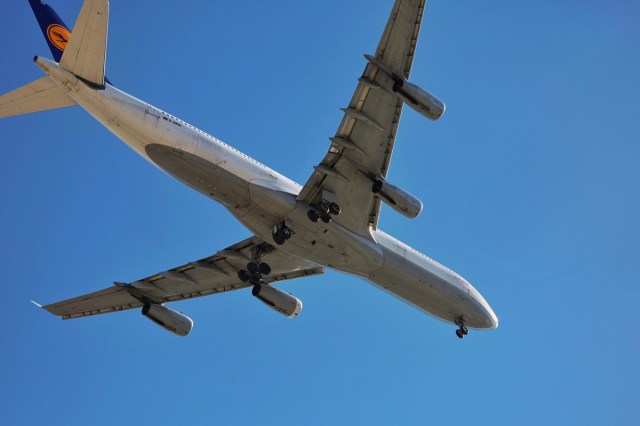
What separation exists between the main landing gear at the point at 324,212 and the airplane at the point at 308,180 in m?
0.04

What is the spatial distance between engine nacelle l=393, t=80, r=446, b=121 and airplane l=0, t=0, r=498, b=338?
4cm

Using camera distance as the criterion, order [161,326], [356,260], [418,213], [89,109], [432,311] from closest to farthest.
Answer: [89,109] → [418,213] → [356,260] → [432,311] → [161,326]

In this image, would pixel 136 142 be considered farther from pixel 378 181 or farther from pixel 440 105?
pixel 440 105

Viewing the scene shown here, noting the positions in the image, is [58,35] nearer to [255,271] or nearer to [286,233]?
[286,233]

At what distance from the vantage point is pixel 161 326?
35.4m

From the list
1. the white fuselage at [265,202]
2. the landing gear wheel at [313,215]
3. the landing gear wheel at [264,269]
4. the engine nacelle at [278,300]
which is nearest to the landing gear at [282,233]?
the white fuselage at [265,202]

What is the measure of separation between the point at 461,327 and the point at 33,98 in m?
18.7

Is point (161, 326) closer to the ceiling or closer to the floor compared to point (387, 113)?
closer to the floor

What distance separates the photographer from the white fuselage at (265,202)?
26.5 m

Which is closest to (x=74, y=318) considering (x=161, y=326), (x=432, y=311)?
(x=161, y=326)

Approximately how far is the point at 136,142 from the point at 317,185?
21.2 ft

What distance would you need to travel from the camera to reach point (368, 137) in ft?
91.6

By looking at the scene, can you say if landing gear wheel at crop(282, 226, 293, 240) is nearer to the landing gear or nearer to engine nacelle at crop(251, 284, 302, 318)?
the landing gear

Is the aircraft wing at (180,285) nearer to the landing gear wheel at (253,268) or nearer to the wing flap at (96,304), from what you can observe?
the wing flap at (96,304)
